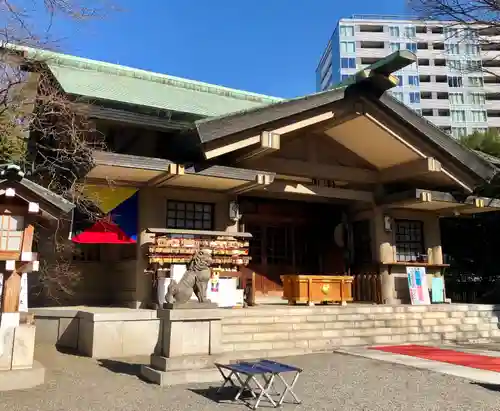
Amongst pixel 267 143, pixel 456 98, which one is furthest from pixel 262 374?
pixel 456 98

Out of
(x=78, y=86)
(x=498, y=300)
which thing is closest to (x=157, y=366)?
(x=78, y=86)

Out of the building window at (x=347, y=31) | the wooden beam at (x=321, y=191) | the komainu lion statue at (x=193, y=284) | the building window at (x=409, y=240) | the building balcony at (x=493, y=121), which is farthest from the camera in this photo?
the building window at (x=347, y=31)

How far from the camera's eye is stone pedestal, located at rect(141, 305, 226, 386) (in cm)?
687

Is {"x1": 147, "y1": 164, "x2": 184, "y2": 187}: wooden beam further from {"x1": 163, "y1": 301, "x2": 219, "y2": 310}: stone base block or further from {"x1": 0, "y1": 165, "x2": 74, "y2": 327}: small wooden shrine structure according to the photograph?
{"x1": 163, "y1": 301, "x2": 219, "y2": 310}: stone base block

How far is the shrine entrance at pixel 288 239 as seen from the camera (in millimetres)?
14852

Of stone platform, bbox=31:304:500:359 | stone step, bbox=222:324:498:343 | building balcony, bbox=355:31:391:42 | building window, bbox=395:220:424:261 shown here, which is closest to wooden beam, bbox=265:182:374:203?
building window, bbox=395:220:424:261

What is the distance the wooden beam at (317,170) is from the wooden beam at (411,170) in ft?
1.15

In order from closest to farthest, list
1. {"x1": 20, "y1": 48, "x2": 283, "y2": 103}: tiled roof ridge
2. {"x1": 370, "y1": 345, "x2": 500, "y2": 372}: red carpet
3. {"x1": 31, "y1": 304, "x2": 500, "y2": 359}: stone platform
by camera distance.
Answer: {"x1": 370, "y1": 345, "x2": 500, "y2": 372}: red carpet → {"x1": 31, "y1": 304, "x2": 500, "y2": 359}: stone platform → {"x1": 20, "y1": 48, "x2": 283, "y2": 103}: tiled roof ridge

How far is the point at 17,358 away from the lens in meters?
6.70

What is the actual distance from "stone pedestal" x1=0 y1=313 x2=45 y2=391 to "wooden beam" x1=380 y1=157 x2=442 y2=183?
9.75 metres

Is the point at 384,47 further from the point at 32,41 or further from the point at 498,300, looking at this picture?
the point at 32,41

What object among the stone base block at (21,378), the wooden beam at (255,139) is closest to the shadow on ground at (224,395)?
the stone base block at (21,378)

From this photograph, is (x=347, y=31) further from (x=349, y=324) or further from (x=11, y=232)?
(x=11, y=232)

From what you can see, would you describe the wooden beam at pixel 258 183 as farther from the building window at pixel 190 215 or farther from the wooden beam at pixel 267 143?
the building window at pixel 190 215
